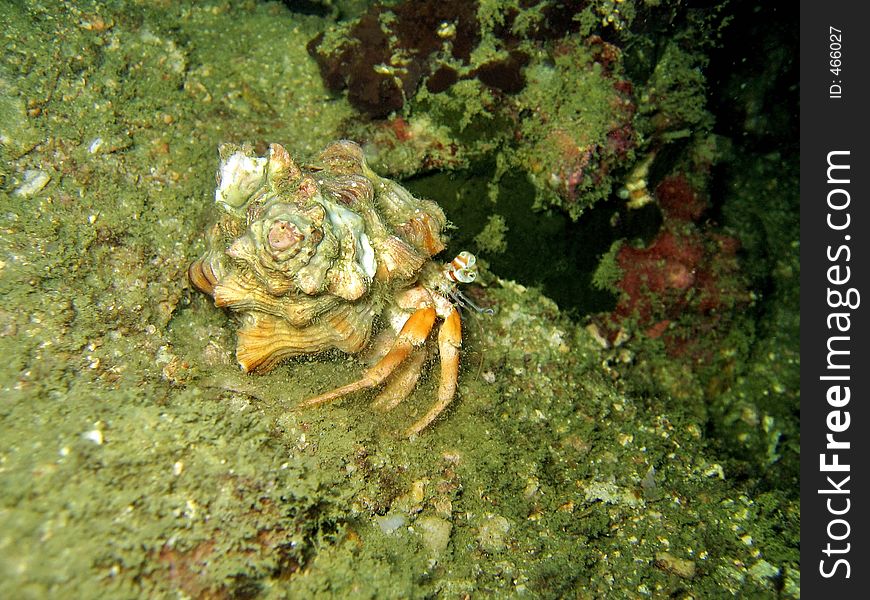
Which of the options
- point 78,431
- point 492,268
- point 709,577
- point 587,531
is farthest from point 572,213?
point 78,431

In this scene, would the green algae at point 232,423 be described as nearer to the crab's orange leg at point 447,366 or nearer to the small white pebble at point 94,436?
the small white pebble at point 94,436

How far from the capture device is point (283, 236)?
2482mm

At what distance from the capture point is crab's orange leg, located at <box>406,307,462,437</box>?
3.01 metres

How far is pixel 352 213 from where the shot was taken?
279 centimetres

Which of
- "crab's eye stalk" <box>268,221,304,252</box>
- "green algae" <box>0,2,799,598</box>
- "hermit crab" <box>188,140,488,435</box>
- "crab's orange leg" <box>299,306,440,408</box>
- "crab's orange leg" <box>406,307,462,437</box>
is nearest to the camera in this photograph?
"green algae" <box>0,2,799,598</box>

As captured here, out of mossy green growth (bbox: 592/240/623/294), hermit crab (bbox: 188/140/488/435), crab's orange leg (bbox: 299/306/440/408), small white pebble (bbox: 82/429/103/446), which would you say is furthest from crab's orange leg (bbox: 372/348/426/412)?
mossy green growth (bbox: 592/240/623/294)

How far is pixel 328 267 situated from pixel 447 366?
1.07 meters

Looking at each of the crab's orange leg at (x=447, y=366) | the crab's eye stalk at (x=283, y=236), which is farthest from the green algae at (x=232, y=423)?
the crab's eye stalk at (x=283, y=236)

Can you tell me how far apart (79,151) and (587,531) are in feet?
13.4

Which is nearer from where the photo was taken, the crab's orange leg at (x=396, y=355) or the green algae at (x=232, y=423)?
the green algae at (x=232, y=423)

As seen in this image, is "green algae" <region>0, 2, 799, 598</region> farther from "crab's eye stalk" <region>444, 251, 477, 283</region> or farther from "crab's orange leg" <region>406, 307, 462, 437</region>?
"crab's eye stalk" <region>444, 251, 477, 283</region>

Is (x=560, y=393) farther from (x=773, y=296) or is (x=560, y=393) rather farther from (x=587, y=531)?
(x=773, y=296)

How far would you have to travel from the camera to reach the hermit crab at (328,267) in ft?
8.50

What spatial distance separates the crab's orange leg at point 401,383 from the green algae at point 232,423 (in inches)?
4.1
